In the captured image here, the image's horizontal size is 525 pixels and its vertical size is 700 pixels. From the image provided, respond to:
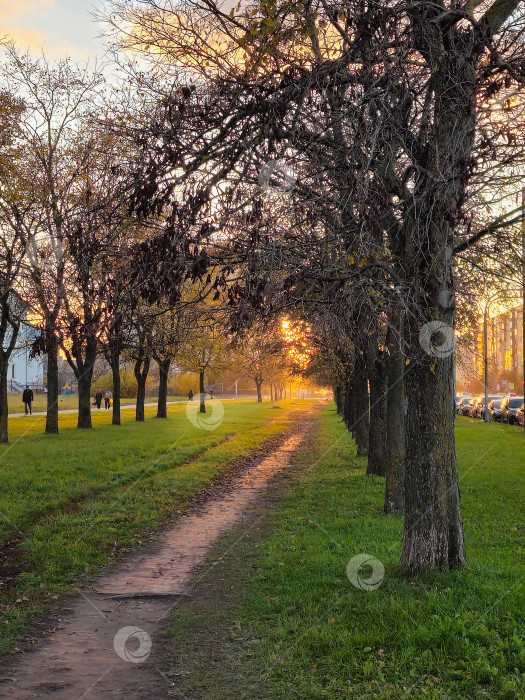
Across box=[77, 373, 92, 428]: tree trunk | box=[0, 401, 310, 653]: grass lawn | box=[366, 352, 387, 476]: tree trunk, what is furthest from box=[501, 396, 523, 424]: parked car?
box=[366, 352, 387, 476]: tree trunk

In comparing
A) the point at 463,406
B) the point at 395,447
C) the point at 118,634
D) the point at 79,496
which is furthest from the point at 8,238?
the point at 463,406

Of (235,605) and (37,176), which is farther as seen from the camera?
(37,176)

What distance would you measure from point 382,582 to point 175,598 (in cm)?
235

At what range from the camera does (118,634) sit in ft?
19.5

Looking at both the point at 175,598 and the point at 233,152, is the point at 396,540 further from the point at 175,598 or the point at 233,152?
the point at 233,152

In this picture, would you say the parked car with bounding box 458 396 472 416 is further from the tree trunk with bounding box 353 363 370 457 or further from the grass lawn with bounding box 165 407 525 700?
the grass lawn with bounding box 165 407 525 700

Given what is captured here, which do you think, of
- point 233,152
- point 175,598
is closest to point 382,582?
point 175,598

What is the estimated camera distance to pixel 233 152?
20.7ft
